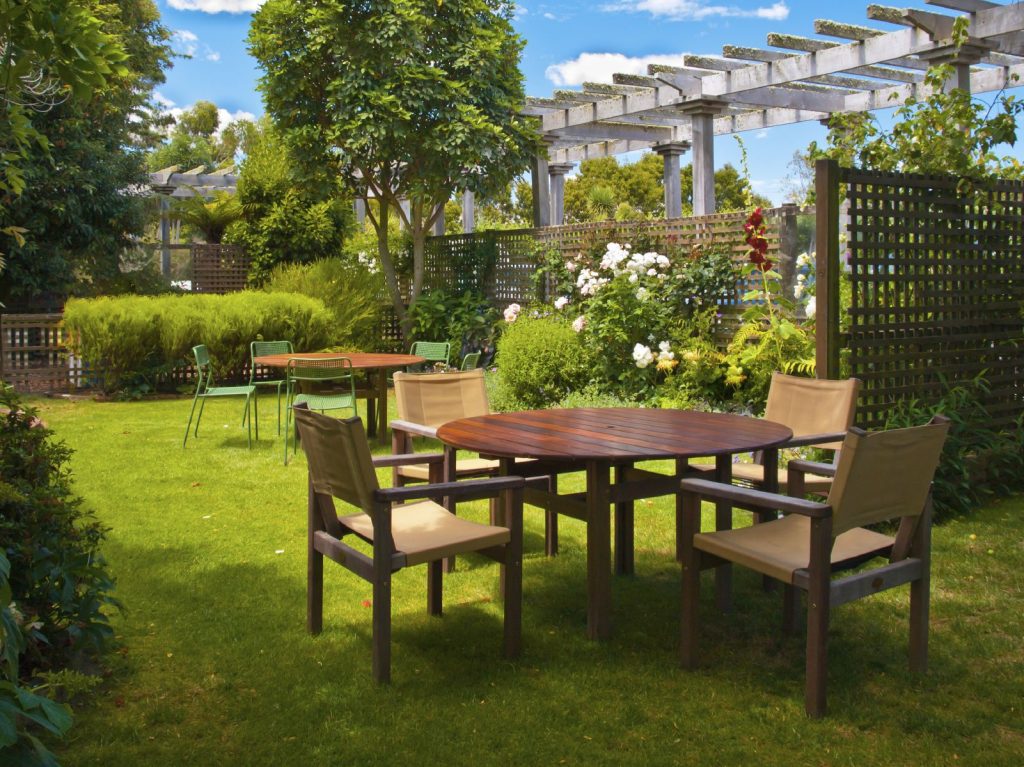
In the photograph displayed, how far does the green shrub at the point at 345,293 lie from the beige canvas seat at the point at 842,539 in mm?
8923

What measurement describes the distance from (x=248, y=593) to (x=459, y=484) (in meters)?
1.34

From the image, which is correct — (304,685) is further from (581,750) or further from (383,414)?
(383,414)

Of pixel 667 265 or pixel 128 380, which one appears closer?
pixel 667 265

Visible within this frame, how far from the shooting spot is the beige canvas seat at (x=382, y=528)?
3010mm

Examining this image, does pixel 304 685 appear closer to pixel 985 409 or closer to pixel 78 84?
pixel 78 84

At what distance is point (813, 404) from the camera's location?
14.3 ft

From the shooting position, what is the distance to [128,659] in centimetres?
326

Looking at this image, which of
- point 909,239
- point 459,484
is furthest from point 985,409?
point 459,484

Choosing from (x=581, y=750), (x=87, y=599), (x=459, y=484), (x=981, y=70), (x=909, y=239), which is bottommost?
(x=581, y=750)

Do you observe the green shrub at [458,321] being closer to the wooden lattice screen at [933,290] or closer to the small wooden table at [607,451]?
the wooden lattice screen at [933,290]

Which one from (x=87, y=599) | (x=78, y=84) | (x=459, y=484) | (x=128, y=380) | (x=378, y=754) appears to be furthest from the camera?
(x=128, y=380)

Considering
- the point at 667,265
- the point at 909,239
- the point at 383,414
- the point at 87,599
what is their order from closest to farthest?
the point at 87,599 → the point at 909,239 → the point at 383,414 → the point at 667,265

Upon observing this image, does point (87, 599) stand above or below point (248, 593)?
above

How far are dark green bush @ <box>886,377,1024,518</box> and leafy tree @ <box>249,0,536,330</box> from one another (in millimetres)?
6822
